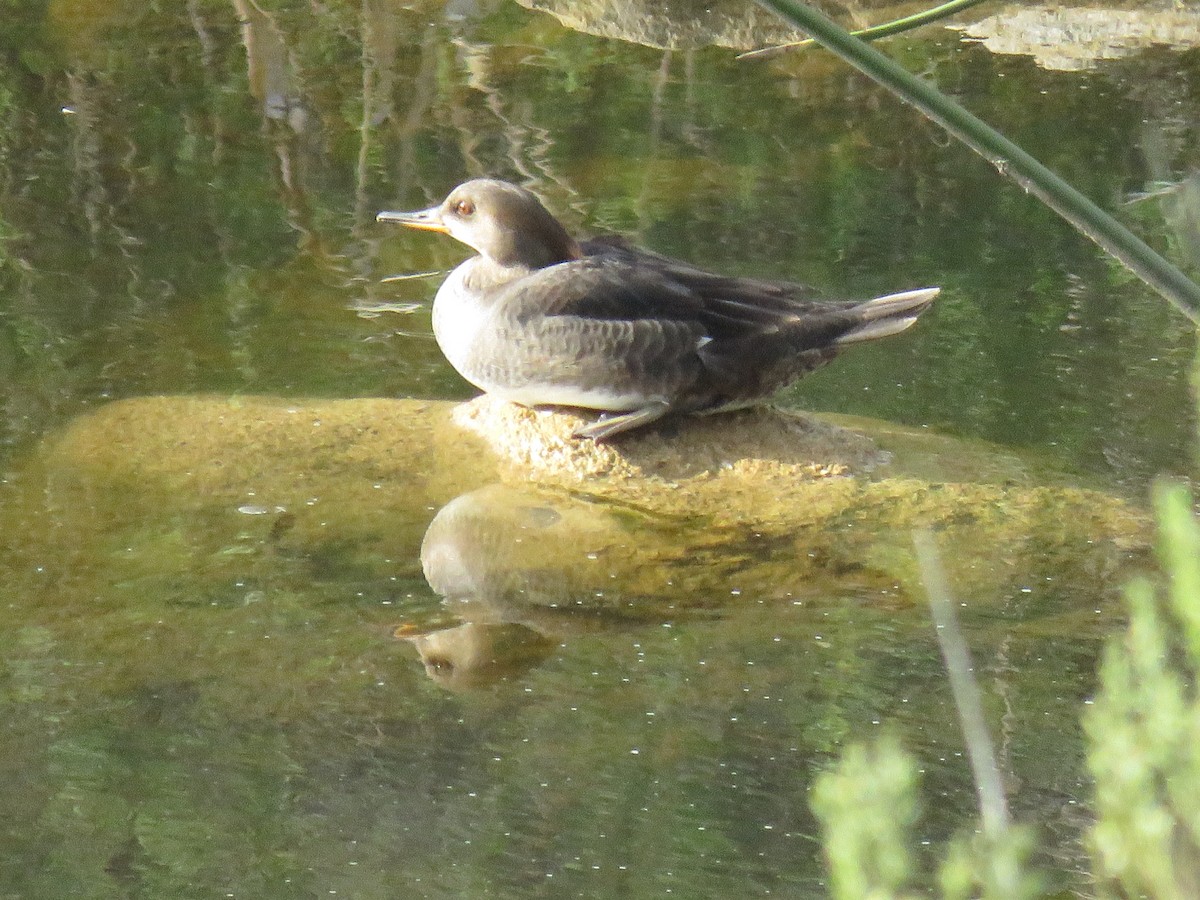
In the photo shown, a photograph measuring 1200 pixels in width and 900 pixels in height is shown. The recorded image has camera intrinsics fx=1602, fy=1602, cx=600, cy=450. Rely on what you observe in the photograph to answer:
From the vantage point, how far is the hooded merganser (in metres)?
4.73

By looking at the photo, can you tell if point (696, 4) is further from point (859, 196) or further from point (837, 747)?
point (837, 747)

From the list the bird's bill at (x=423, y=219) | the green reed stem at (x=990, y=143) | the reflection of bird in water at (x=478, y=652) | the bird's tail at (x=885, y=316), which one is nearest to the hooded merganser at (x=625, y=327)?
the bird's tail at (x=885, y=316)

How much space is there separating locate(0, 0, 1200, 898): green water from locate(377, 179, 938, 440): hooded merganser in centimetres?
55

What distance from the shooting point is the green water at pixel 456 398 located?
3205 millimetres

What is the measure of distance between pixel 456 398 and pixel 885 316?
1483 millimetres

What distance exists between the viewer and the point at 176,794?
324 cm

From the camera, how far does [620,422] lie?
476 centimetres

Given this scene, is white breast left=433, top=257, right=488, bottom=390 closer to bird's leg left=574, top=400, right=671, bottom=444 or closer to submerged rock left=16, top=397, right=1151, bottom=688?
submerged rock left=16, top=397, right=1151, bottom=688

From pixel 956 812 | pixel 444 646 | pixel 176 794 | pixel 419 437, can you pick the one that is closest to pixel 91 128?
pixel 419 437

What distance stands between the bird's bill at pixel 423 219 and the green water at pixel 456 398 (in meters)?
0.51

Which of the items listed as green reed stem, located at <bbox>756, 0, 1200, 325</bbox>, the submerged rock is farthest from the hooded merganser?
green reed stem, located at <bbox>756, 0, 1200, 325</bbox>

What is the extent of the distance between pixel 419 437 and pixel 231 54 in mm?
4726

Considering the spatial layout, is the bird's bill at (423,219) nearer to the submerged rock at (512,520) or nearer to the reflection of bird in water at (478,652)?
the submerged rock at (512,520)

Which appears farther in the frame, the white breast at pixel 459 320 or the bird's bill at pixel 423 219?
the bird's bill at pixel 423 219
